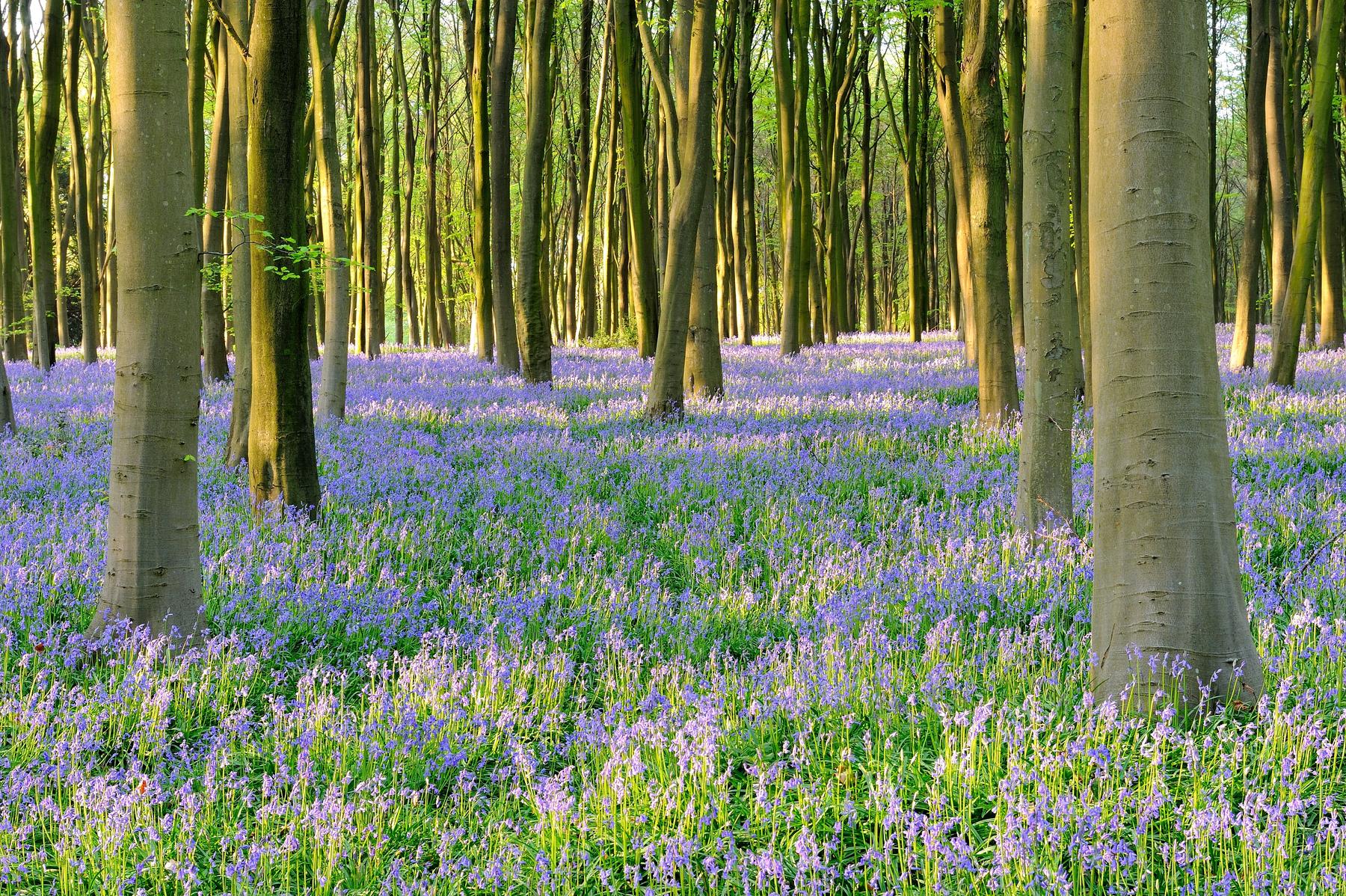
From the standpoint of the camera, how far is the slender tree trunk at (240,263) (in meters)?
7.46

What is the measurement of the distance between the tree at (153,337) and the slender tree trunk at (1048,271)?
182 inches

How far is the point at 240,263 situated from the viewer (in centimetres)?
778

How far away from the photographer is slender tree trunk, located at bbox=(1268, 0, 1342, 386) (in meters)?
10.6

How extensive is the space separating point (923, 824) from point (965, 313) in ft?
60.2

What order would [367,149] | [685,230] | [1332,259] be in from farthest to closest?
[1332,259]
[367,149]
[685,230]

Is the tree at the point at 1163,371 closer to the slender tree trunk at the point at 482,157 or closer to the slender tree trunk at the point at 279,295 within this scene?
the slender tree trunk at the point at 279,295

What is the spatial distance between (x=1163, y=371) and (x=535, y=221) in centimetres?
1228

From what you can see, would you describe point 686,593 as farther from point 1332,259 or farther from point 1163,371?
point 1332,259

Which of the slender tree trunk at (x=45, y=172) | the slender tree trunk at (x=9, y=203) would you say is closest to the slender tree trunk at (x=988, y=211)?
the slender tree trunk at (x=9, y=203)

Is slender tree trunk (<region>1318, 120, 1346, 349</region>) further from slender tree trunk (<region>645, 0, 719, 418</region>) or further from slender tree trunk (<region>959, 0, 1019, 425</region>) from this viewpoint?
slender tree trunk (<region>645, 0, 719, 418</region>)

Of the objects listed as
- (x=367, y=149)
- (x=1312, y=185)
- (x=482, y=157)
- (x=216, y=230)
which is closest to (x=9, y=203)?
(x=216, y=230)

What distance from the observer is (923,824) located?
2.69 metres

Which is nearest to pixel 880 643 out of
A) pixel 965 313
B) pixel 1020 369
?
pixel 1020 369

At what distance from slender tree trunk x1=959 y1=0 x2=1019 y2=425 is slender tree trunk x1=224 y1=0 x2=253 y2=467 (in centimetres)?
637
